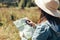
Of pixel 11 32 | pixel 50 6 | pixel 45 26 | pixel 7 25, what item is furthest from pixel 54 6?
pixel 7 25

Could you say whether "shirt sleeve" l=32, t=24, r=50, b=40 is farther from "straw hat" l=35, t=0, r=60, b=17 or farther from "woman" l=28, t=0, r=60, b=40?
"straw hat" l=35, t=0, r=60, b=17

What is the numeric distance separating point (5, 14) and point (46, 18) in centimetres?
736

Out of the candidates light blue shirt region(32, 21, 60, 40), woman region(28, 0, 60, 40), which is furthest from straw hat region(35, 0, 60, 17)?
light blue shirt region(32, 21, 60, 40)

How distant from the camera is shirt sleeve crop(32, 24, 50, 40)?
2842 millimetres

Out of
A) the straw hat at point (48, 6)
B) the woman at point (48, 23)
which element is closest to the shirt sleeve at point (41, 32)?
the woman at point (48, 23)

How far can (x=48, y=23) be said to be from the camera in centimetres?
292

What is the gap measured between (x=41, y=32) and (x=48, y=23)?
15 centimetres

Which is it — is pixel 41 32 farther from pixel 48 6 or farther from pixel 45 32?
pixel 48 6

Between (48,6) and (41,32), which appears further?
(48,6)

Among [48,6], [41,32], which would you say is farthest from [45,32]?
[48,6]

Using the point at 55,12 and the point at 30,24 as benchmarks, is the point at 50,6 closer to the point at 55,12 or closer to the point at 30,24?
the point at 55,12

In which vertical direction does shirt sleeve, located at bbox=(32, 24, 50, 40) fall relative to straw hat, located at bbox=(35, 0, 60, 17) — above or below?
below

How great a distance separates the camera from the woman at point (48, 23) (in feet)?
9.36

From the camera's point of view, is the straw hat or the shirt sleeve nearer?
the shirt sleeve
